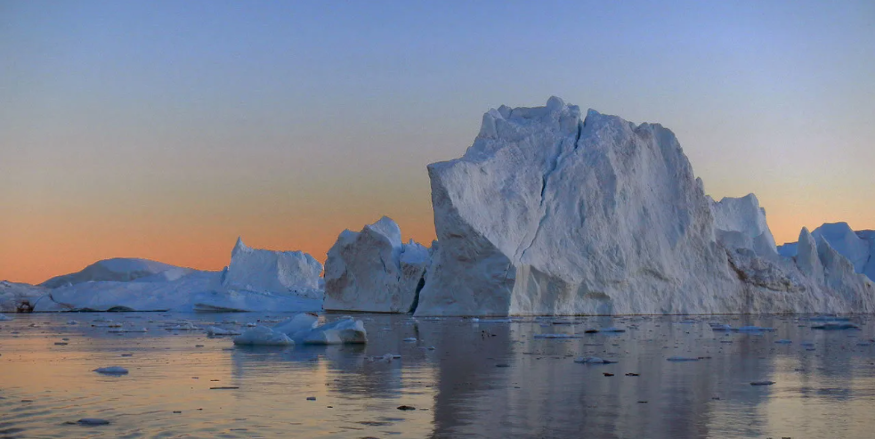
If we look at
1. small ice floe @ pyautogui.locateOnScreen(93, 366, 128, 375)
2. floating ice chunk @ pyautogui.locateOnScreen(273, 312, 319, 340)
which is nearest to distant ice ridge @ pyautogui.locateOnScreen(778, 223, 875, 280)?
floating ice chunk @ pyautogui.locateOnScreen(273, 312, 319, 340)

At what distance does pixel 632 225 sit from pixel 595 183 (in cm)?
157

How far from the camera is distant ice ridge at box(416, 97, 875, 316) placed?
74.0 ft

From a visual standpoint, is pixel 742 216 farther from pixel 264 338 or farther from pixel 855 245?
pixel 264 338

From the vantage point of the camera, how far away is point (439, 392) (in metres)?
5.64

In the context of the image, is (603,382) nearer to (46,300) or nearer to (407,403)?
(407,403)

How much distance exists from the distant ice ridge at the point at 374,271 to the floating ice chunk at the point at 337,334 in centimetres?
1598

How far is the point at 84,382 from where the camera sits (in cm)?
611

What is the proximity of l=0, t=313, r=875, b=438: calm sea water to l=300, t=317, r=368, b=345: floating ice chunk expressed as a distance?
0.75ft

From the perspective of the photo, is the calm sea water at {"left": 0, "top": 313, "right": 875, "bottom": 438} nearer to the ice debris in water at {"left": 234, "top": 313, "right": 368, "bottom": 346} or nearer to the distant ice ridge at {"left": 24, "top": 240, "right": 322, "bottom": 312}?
the ice debris in water at {"left": 234, "top": 313, "right": 368, "bottom": 346}

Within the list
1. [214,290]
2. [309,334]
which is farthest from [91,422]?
[214,290]

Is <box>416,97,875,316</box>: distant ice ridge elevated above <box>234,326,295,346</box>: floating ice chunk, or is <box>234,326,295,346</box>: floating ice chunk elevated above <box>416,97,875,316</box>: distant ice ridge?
<box>416,97,875,316</box>: distant ice ridge

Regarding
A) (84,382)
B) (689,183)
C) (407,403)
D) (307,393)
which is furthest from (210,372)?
(689,183)

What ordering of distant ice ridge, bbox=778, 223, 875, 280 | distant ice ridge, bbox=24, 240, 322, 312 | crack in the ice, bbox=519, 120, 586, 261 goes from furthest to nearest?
distant ice ridge, bbox=778, 223, 875, 280
distant ice ridge, bbox=24, 240, 322, 312
crack in the ice, bbox=519, 120, 586, 261

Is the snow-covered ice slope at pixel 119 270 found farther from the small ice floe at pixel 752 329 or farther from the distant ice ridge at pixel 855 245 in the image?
the small ice floe at pixel 752 329
